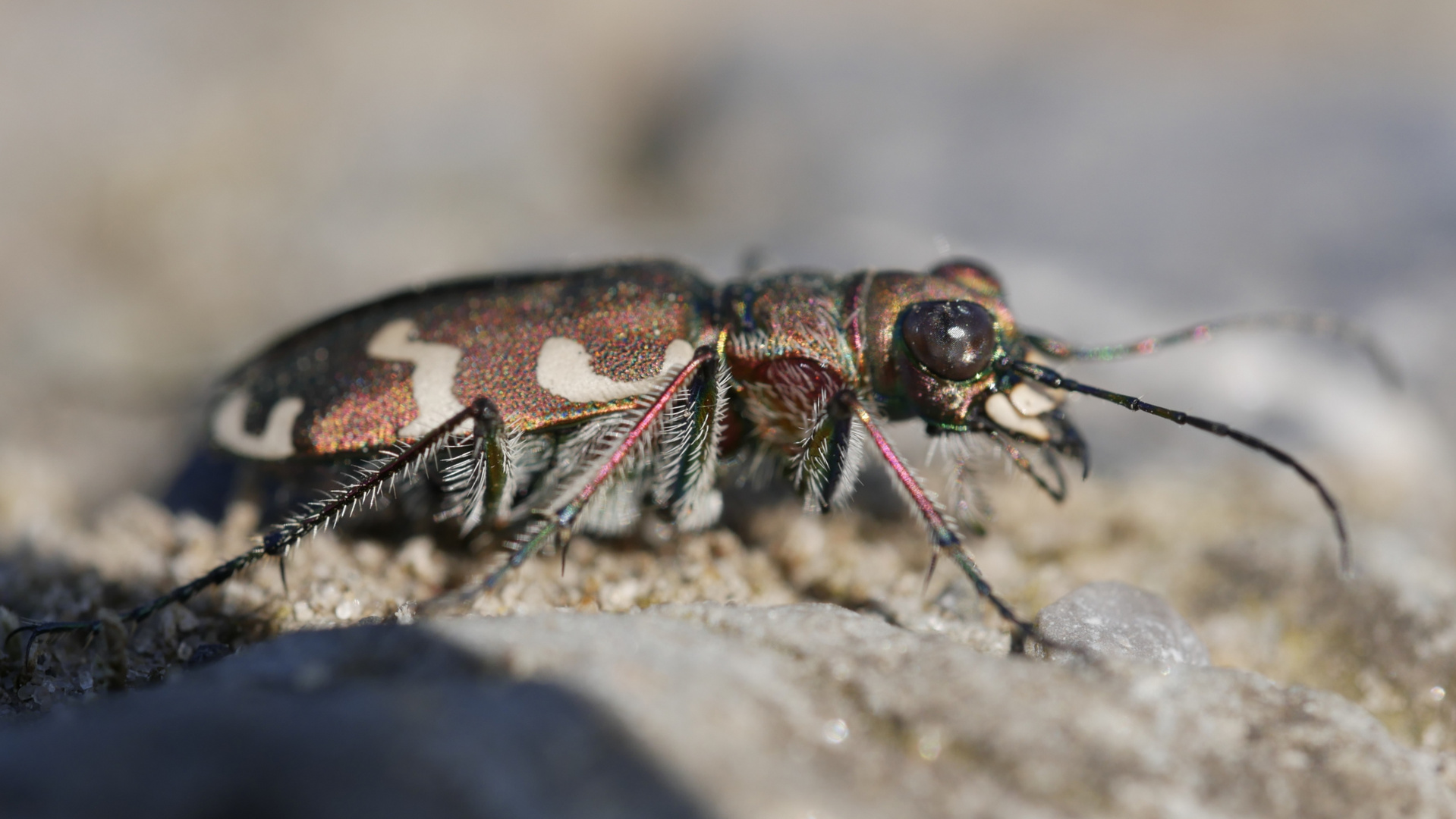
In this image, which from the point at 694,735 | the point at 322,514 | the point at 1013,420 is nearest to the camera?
the point at 694,735

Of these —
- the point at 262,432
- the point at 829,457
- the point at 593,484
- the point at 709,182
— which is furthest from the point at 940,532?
the point at 709,182

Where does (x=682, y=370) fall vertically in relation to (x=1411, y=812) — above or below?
above

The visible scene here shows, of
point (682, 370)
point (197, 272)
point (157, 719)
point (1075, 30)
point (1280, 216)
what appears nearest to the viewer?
point (157, 719)

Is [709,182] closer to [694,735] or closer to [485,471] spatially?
[485,471]

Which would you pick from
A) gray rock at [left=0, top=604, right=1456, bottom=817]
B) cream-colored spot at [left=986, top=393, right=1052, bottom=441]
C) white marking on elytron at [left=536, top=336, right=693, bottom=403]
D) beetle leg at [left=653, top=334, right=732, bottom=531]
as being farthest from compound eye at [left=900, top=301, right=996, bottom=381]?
gray rock at [left=0, top=604, right=1456, bottom=817]

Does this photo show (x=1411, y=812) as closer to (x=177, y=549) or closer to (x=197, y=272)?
(x=177, y=549)

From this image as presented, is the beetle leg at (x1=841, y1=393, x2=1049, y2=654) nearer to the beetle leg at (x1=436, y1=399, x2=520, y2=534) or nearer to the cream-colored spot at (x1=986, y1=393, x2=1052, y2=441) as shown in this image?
the cream-colored spot at (x1=986, y1=393, x2=1052, y2=441)

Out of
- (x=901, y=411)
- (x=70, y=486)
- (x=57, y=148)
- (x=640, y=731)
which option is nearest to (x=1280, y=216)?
(x=901, y=411)
